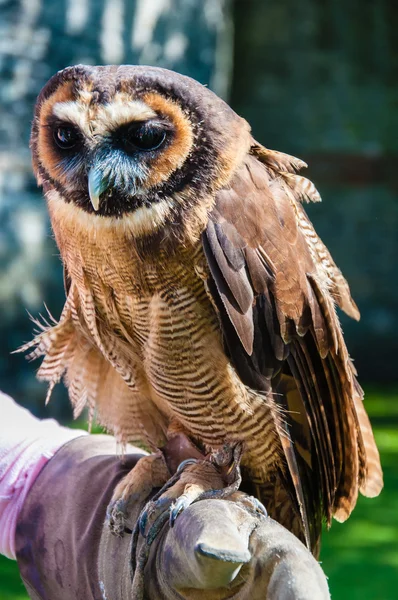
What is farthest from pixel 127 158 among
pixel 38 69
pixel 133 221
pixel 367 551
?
pixel 38 69

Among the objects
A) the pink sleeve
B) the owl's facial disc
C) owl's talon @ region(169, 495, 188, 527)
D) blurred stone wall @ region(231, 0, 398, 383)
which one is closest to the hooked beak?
the owl's facial disc

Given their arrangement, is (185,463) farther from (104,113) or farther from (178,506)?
(104,113)

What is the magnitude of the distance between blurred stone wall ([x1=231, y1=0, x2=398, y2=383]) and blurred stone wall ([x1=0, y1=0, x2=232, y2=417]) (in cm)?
130

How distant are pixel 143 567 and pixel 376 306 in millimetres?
6499

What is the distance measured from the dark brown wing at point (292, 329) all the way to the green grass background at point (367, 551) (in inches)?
93.9

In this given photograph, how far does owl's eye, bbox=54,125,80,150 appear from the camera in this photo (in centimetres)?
208

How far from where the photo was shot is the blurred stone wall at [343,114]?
26.3 feet

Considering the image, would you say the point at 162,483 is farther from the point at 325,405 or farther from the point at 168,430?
the point at 325,405

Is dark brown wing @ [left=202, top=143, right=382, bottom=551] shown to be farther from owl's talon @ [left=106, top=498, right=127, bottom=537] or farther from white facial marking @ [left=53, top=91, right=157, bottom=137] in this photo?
owl's talon @ [left=106, top=498, right=127, bottom=537]

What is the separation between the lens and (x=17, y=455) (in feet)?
8.24

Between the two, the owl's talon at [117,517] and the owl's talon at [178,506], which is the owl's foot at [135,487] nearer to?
the owl's talon at [117,517]

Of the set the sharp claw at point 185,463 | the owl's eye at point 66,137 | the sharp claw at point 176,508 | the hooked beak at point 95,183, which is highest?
the owl's eye at point 66,137

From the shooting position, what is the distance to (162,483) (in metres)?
2.40

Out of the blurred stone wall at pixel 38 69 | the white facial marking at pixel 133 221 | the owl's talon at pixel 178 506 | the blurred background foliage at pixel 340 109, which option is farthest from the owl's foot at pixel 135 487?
the blurred background foliage at pixel 340 109
